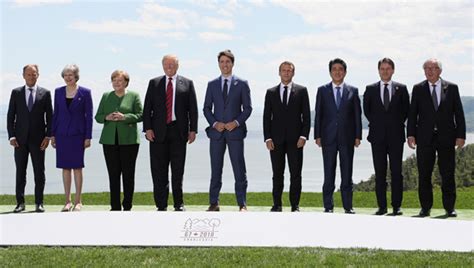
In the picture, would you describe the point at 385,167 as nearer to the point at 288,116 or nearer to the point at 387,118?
the point at 387,118

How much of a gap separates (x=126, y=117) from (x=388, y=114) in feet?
11.3

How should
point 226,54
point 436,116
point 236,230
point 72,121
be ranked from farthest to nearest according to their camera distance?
point 72,121 < point 436,116 < point 226,54 < point 236,230

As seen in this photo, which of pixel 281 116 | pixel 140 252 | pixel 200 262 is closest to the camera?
pixel 200 262

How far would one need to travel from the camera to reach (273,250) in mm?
6953

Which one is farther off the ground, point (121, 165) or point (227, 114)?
point (227, 114)

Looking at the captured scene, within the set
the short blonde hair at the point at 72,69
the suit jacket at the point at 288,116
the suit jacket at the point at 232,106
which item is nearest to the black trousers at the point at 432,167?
the suit jacket at the point at 288,116

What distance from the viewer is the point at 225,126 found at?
8.85 m

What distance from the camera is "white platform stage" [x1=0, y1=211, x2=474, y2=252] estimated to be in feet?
23.9

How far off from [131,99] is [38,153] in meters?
1.66

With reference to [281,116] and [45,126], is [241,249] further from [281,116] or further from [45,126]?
[45,126]

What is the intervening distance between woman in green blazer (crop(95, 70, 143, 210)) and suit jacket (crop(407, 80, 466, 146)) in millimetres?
3678

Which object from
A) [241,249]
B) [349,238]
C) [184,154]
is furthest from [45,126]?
[349,238]

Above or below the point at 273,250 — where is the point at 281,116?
above

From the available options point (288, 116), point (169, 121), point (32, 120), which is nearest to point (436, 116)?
point (288, 116)
